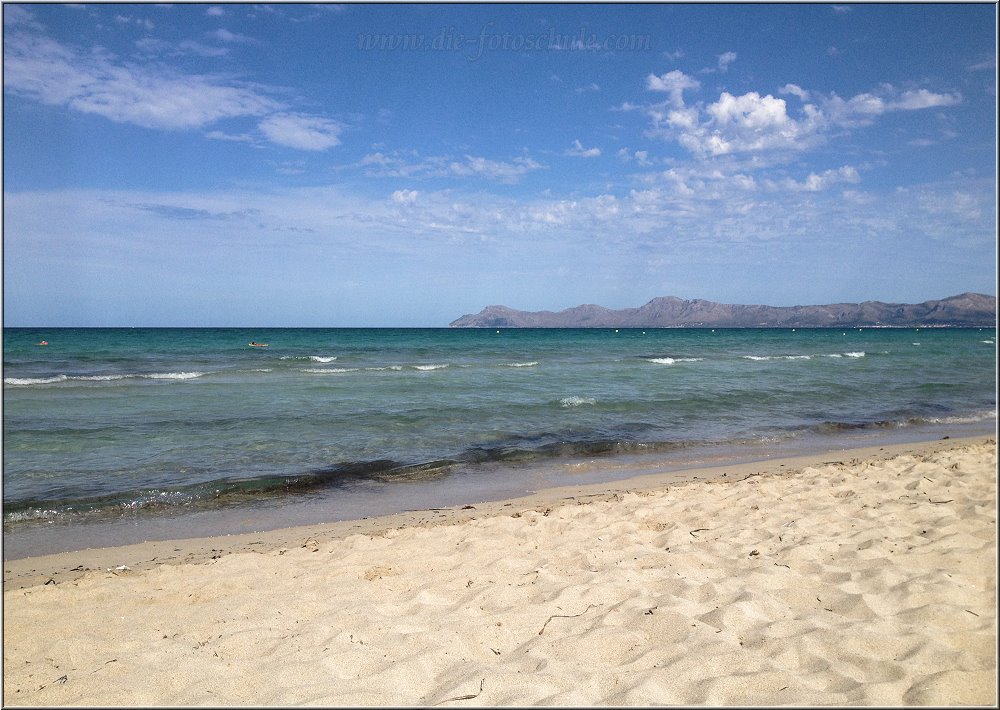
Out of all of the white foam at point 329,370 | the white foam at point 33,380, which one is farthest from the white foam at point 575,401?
the white foam at point 33,380

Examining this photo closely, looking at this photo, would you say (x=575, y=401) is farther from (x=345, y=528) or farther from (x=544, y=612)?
(x=544, y=612)

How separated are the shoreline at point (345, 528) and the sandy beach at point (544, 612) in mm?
54

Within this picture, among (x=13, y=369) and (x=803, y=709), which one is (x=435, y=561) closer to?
(x=803, y=709)

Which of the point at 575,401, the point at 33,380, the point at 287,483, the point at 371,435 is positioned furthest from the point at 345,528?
the point at 33,380

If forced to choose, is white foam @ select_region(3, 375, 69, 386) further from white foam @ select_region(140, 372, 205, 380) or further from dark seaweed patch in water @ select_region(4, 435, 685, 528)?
dark seaweed patch in water @ select_region(4, 435, 685, 528)

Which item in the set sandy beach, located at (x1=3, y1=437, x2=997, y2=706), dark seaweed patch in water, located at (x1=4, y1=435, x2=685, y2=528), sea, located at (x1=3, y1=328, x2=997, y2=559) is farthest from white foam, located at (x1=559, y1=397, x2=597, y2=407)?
sandy beach, located at (x1=3, y1=437, x2=997, y2=706)

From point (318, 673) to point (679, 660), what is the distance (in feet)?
6.50

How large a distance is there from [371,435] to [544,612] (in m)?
7.99

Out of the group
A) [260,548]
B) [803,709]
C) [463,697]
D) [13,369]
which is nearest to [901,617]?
[803,709]

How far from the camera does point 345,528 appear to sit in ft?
21.0

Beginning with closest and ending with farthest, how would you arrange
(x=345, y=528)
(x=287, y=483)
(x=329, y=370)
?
1. (x=345, y=528)
2. (x=287, y=483)
3. (x=329, y=370)

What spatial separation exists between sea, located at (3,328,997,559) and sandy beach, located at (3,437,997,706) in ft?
4.54

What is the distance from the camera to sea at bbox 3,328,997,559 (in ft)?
23.8

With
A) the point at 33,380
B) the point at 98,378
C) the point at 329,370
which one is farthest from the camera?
the point at 329,370
